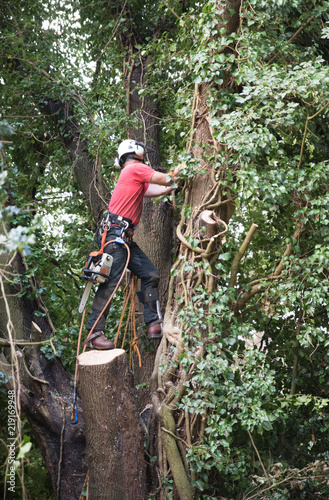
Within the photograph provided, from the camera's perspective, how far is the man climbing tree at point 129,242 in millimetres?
3867

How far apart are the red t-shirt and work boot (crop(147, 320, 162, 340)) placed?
79 centimetres

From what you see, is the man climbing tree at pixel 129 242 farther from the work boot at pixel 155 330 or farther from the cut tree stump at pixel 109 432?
the cut tree stump at pixel 109 432

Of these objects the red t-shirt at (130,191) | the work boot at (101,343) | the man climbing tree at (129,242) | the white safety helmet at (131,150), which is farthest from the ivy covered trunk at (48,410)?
the white safety helmet at (131,150)

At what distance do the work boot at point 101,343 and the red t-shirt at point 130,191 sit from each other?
0.89 m

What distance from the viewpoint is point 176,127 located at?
411 centimetres

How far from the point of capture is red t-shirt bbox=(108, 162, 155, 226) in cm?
392

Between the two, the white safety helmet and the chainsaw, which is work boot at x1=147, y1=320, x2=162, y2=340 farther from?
the white safety helmet

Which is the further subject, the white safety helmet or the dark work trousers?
the white safety helmet

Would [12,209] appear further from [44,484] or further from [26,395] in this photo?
[44,484]

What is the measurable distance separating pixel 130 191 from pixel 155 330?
1056 mm

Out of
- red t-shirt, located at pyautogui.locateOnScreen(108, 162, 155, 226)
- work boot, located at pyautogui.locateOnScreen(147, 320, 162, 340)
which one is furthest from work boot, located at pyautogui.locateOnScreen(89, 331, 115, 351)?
red t-shirt, located at pyautogui.locateOnScreen(108, 162, 155, 226)

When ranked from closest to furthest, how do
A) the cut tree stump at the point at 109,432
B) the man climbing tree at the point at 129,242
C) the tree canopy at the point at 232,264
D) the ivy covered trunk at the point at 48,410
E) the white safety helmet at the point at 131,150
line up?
the cut tree stump at the point at 109,432, the tree canopy at the point at 232,264, the ivy covered trunk at the point at 48,410, the man climbing tree at the point at 129,242, the white safety helmet at the point at 131,150

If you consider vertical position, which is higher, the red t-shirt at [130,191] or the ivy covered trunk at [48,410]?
the red t-shirt at [130,191]

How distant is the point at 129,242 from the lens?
13.3 feet
